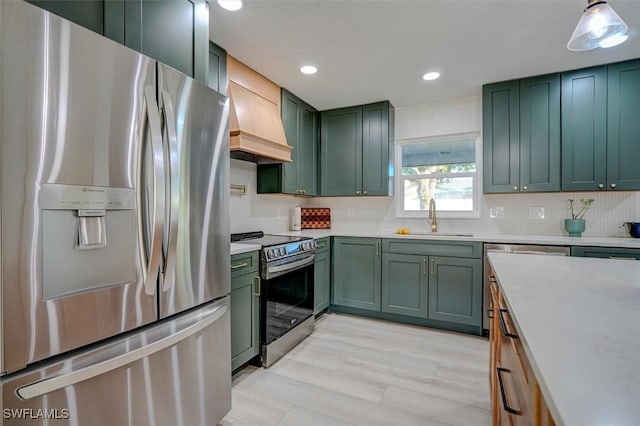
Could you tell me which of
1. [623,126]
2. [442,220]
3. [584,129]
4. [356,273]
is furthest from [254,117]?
[623,126]

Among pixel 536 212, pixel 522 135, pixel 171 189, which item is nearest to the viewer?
pixel 171 189

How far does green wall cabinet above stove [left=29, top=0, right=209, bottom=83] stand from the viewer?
119 cm

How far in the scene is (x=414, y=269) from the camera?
3.16 meters

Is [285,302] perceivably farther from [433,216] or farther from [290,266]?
[433,216]

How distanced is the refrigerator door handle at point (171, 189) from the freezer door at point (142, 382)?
25 centimetres

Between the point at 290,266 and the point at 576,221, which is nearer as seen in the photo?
the point at 290,266

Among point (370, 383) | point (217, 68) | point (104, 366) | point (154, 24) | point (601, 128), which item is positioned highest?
point (217, 68)

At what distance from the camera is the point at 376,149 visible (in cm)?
363

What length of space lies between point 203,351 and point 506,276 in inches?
57.9

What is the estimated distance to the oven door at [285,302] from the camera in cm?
232

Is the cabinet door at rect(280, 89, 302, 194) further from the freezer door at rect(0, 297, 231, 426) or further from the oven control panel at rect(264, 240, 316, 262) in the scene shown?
the freezer door at rect(0, 297, 231, 426)

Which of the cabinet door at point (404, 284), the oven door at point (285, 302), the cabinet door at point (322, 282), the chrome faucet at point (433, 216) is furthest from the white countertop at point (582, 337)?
the chrome faucet at point (433, 216)

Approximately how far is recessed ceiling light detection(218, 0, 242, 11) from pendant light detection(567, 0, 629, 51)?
1801mm

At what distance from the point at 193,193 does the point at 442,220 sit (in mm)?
3005
